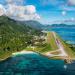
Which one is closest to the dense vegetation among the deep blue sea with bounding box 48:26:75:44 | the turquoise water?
the turquoise water

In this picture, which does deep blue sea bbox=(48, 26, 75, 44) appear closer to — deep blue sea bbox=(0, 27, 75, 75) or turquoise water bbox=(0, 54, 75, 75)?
deep blue sea bbox=(0, 27, 75, 75)

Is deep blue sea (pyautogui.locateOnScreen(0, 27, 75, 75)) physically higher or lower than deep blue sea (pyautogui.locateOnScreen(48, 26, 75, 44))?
lower

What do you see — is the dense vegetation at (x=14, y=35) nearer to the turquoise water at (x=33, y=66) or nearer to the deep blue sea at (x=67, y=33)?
the turquoise water at (x=33, y=66)

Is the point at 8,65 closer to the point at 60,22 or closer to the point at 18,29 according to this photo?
the point at 18,29

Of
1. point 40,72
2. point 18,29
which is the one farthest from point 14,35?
point 40,72

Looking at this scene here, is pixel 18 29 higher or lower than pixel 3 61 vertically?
higher
